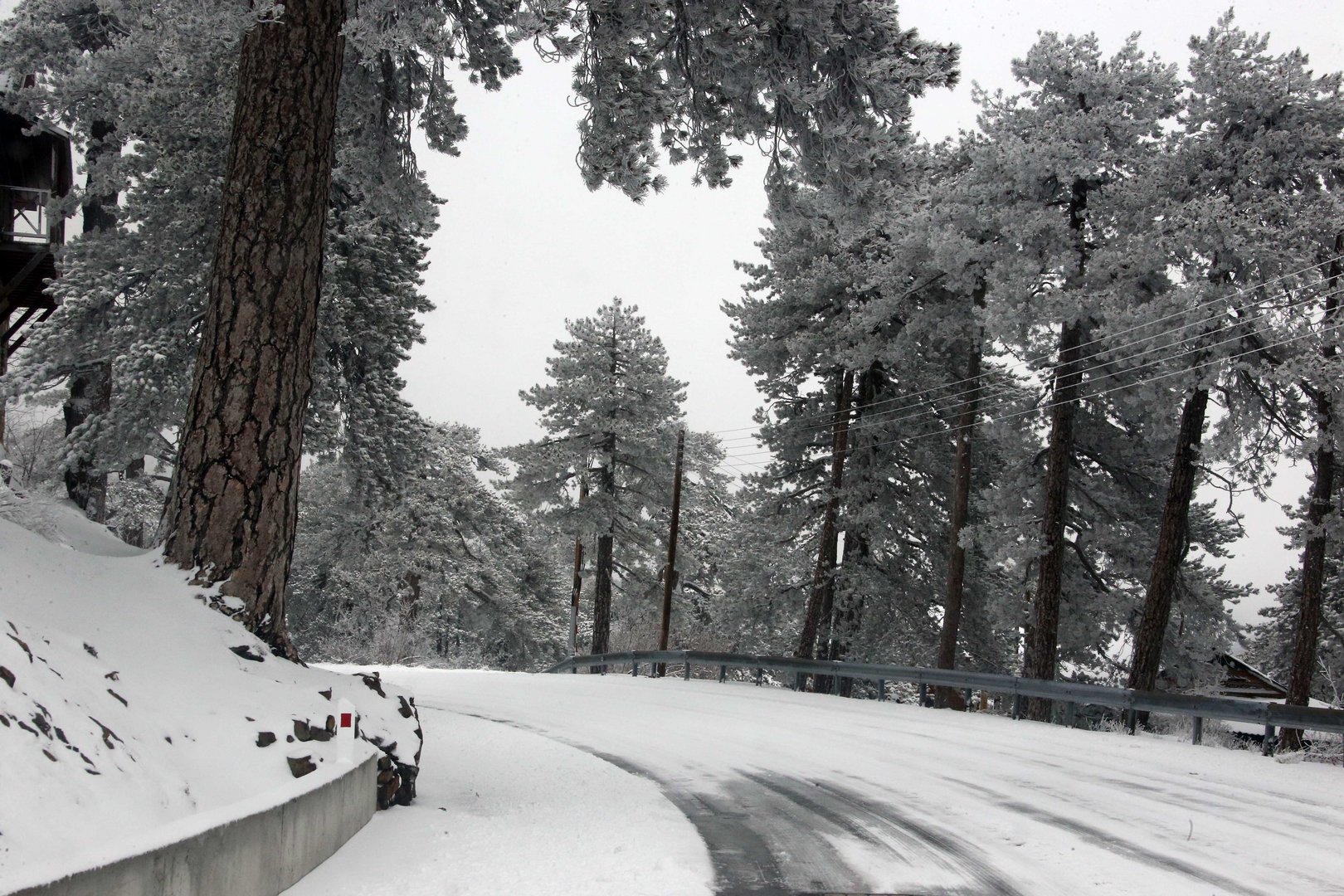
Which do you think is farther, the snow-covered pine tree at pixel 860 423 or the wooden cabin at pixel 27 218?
the snow-covered pine tree at pixel 860 423

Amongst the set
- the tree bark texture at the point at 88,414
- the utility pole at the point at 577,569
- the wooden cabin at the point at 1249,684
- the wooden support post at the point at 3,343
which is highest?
the wooden support post at the point at 3,343

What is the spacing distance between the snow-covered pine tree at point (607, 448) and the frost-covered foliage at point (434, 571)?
23.6 feet

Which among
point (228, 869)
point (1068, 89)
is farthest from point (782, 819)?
point (1068, 89)

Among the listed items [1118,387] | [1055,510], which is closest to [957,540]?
[1055,510]

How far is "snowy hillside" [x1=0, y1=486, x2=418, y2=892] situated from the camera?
3893 millimetres

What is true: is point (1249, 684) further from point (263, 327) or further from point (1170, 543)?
point (263, 327)

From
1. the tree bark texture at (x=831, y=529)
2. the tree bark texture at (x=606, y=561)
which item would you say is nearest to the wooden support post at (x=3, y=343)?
the tree bark texture at (x=606, y=561)

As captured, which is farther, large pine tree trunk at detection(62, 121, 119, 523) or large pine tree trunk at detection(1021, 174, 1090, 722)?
large pine tree trunk at detection(1021, 174, 1090, 722)

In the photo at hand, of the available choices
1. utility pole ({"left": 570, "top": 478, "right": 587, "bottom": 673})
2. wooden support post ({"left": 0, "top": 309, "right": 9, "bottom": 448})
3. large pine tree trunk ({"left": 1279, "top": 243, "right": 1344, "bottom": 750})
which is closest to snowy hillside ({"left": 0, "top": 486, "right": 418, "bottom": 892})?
large pine tree trunk ({"left": 1279, "top": 243, "right": 1344, "bottom": 750})

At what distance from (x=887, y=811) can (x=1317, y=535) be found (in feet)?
42.2

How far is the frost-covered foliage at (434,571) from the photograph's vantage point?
43.9 metres

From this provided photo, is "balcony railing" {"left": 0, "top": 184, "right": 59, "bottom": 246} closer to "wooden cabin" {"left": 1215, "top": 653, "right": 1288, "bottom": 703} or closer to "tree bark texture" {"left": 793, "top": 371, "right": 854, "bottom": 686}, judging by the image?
"tree bark texture" {"left": 793, "top": 371, "right": 854, "bottom": 686}

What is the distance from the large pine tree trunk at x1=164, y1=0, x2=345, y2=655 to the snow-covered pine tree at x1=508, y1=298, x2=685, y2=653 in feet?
92.8

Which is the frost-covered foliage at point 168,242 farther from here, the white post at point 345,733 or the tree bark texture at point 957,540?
the tree bark texture at point 957,540
